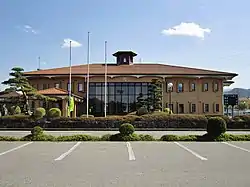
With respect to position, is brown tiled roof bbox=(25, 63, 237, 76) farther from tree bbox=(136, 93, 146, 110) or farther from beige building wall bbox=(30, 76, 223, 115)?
tree bbox=(136, 93, 146, 110)

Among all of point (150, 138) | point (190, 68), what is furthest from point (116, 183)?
point (190, 68)

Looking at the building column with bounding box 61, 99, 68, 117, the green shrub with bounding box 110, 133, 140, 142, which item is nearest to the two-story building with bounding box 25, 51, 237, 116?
the building column with bounding box 61, 99, 68, 117

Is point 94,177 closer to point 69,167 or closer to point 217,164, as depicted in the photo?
point 69,167

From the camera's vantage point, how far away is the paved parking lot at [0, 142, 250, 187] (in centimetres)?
836

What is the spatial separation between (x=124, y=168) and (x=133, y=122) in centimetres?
2323

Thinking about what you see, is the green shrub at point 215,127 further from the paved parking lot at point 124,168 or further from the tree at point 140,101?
the tree at point 140,101

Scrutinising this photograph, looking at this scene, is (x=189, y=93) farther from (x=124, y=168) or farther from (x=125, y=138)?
(x=124, y=168)

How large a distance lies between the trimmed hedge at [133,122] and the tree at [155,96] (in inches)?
376

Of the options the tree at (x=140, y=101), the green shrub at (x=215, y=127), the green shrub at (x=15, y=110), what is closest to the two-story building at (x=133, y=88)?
the tree at (x=140, y=101)

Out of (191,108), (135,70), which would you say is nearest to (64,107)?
(135,70)

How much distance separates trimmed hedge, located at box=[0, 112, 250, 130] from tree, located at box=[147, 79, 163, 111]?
9.54 m

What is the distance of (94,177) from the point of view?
899 centimetres

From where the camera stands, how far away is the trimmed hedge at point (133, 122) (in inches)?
1321

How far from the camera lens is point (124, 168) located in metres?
10.5
